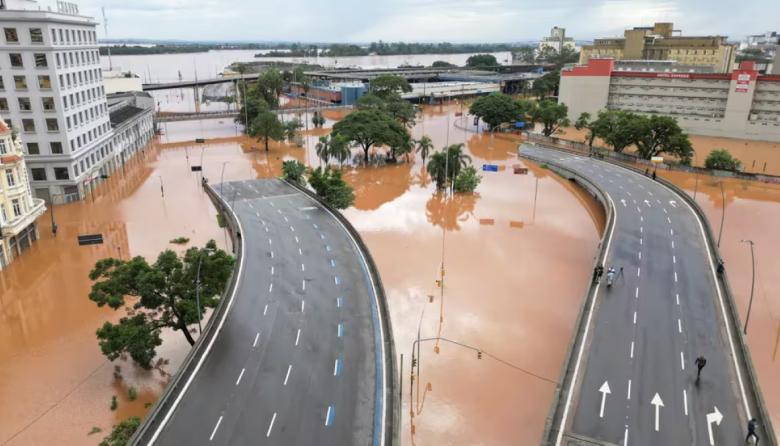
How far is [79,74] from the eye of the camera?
6500 centimetres

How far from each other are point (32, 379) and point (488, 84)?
170 metres

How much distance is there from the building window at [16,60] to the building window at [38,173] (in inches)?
441

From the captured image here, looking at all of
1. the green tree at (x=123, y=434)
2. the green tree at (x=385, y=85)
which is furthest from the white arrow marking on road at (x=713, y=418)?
the green tree at (x=385, y=85)

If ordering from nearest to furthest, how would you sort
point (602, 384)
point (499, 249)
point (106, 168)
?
point (602, 384)
point (499, 249)
point (106, 168)

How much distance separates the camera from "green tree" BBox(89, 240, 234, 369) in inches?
1137

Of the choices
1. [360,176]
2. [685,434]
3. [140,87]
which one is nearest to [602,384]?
[685,434]

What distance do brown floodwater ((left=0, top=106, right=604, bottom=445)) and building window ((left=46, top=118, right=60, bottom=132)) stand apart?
8933 millimetres

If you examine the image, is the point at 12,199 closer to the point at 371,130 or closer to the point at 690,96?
the point at 371,130

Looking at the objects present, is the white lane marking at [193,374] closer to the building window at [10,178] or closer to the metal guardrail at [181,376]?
the metal guardrail at [181,376]

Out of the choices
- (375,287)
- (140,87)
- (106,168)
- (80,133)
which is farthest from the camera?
(140,87)

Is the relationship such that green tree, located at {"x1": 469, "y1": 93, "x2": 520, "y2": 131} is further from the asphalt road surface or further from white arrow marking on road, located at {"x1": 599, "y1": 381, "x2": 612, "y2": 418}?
white arrow marking on road, located at {"x1": 599, "y1": 381, "x2": 612, "y2": 418}

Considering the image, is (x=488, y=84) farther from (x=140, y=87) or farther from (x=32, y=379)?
(x=32, y=379)

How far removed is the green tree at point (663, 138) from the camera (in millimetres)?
77356

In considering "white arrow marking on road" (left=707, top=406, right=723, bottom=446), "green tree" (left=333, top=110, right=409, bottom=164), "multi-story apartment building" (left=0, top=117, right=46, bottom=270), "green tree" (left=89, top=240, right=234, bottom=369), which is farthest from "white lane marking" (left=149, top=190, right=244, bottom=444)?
"green tree" (left=333, top=110, right=409, bottom=164)
